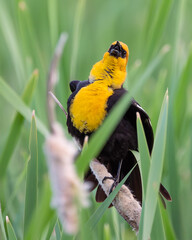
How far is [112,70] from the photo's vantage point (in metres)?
1.31

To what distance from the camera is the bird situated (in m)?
1.25

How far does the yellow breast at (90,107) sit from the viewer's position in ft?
4.09

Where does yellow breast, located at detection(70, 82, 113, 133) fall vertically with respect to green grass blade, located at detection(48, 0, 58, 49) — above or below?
below

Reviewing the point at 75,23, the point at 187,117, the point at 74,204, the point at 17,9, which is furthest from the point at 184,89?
the point at 74,204

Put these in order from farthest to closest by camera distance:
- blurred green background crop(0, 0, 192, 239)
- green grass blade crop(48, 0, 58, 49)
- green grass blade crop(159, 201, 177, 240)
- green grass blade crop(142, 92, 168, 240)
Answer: green grass blade crop(48, 0, 58, 49), blurred green background crop(0, 0, 192, 239), green grass blade crop(159, 201, 177, 240), green grass blade crop(142, 92, 168, 240)

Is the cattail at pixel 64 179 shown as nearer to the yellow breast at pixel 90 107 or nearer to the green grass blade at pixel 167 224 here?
the green grass blade at pixel 167 224

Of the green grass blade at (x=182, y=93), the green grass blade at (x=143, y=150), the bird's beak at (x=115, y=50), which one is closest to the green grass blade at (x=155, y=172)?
the green grass blade at (x=143, y=150)

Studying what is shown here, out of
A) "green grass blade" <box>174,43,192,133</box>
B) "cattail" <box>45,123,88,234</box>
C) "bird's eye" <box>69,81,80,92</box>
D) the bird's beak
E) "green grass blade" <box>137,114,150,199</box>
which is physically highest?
"cattail" <box>45,123,88,234</box>

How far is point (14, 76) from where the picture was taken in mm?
A: 2607

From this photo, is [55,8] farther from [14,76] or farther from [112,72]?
[14,76]

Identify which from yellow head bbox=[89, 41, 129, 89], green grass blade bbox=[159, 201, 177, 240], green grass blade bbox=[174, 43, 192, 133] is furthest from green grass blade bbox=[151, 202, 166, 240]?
green grass blade bbox=[174, 43, 192, 133]

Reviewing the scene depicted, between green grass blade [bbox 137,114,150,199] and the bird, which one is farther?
the bird

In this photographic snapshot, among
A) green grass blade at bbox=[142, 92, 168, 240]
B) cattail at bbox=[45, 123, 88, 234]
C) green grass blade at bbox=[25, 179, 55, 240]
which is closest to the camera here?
cattail at bbox=[45, 123, 88, 234]

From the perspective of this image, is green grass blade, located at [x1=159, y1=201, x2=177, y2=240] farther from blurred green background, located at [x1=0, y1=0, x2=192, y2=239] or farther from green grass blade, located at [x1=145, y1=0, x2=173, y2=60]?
green grass blade, located at [x1=145, y1=0, x2=173, y2=60]
